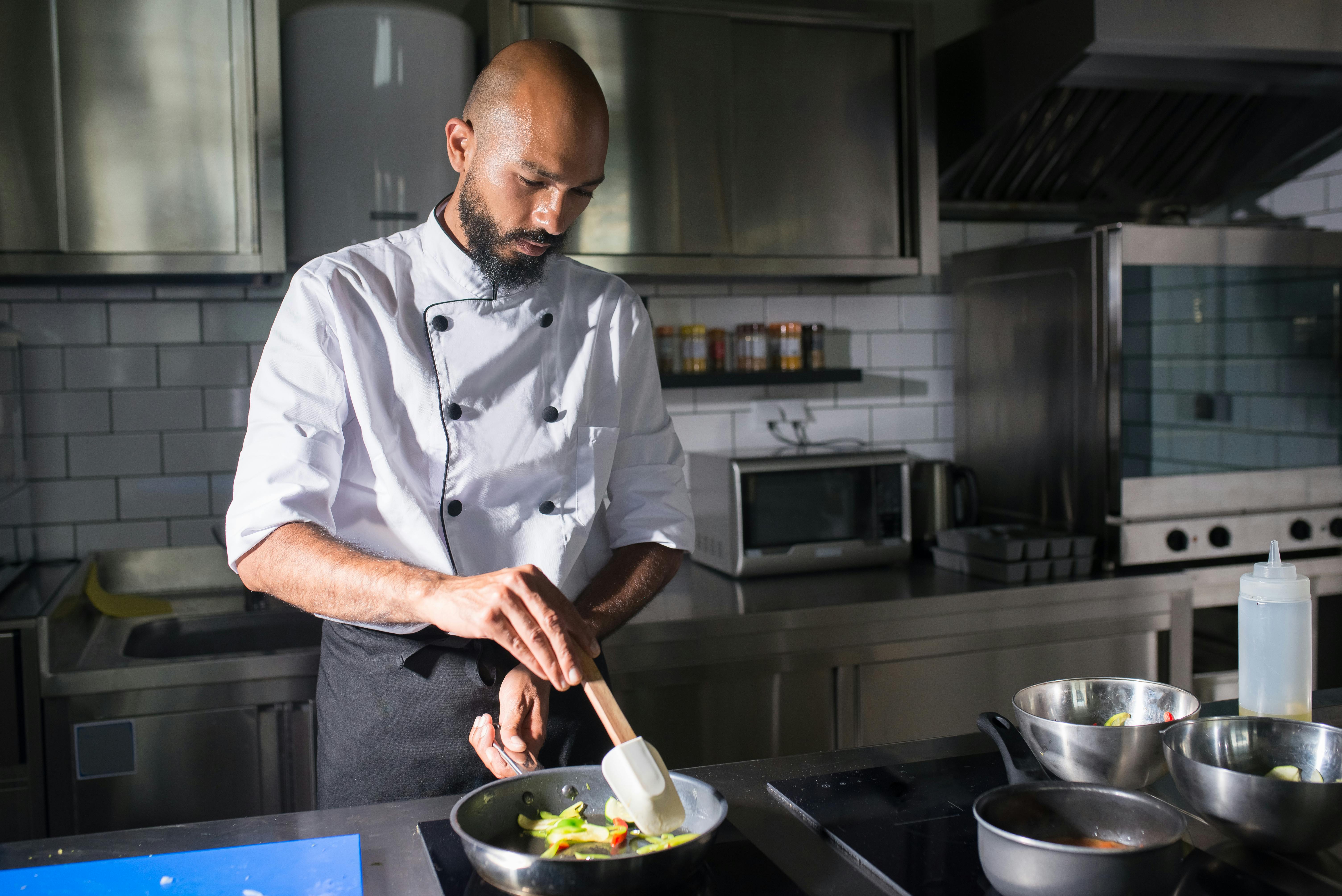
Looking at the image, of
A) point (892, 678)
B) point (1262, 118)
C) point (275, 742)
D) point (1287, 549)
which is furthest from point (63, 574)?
point (1262, 118)

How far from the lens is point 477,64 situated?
2.53 m

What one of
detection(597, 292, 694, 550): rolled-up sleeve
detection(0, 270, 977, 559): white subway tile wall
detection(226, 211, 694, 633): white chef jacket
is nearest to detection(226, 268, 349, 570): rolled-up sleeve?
detection(226, 211, 694, 633): white chef jacket

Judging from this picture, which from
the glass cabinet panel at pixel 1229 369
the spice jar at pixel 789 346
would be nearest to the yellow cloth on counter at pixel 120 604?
the spice jar at pixel 789 346

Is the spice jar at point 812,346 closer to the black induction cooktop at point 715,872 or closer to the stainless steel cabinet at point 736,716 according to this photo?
the stainless steel cabinet at point 736,716

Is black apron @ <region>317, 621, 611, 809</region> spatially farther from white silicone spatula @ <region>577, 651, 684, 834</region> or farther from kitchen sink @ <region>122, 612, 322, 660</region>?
kitchen sink @ <region>122, 612, 322, 660</region>

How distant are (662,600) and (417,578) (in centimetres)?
131

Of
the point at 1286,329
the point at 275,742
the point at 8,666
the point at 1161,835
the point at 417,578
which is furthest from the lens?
the point at 1286,329

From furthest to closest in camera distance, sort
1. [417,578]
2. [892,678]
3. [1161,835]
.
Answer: [892,678] < [417,578] < [1161,835]

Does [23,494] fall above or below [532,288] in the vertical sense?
below

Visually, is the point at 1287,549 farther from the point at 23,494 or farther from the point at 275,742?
the point at 23,494

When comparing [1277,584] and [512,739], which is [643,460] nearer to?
[512,739]

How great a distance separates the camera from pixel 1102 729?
39.4 inches

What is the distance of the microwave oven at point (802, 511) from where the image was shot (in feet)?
8.55

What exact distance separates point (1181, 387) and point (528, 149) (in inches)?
75.4
